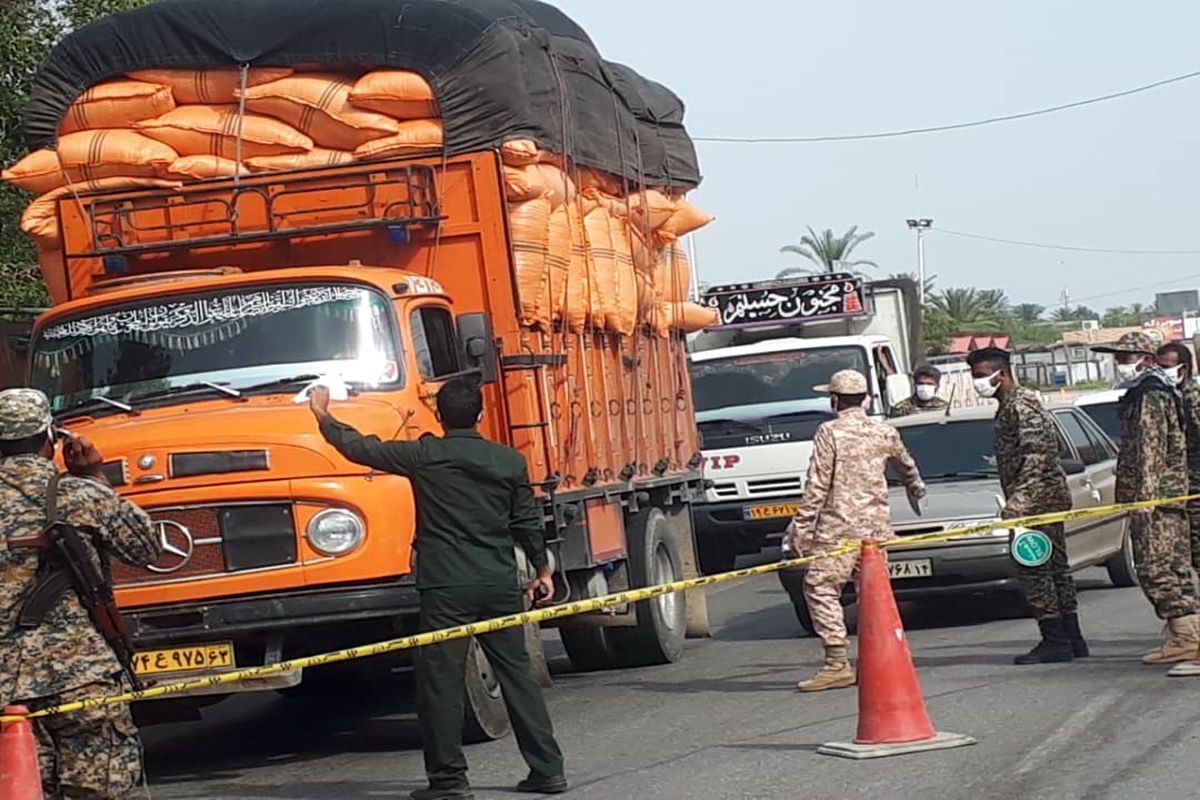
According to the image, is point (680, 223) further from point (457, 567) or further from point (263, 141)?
point (457, 567)

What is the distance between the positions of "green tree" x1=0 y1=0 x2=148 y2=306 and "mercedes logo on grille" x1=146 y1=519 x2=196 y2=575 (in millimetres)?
9283

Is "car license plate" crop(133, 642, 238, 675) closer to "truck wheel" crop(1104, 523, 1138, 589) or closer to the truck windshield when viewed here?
the truck windshield

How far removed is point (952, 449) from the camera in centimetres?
1530

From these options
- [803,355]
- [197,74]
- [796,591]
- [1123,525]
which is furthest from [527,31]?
[803,355]

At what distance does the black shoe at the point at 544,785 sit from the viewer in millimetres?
8414

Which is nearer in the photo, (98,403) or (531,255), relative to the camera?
(98,403)

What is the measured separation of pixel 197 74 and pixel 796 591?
5552mm

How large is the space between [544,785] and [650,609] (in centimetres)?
482

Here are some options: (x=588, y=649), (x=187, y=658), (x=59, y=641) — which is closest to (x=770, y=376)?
(x=588, y=649)

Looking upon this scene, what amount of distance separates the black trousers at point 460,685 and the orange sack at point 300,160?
143 inches

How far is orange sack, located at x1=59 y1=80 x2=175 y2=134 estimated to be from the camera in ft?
37.4

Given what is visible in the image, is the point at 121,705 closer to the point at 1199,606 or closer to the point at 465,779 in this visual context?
the point at 465,779

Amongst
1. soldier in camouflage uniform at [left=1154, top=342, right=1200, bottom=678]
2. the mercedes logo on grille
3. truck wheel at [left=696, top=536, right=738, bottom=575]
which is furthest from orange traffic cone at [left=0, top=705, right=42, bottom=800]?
truck wheel at [left=696, top=536, right=738, bottom=575]

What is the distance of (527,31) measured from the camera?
11914mm
